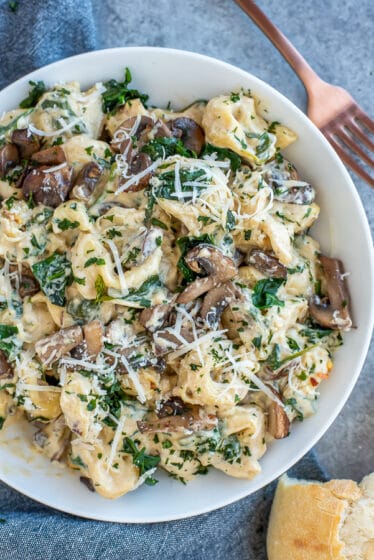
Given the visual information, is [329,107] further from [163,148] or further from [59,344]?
[59,344]

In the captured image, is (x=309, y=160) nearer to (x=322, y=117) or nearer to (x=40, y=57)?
(x=322, y=117)

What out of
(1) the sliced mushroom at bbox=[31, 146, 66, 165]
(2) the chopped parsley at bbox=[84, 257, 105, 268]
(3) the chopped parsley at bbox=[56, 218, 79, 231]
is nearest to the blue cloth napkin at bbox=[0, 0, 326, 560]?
(1) the sliced mushroom at bbox=[31, 146, 66, 165]

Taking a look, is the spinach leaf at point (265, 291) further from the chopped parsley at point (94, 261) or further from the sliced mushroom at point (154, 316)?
the chopped parsley at point (94, 261)

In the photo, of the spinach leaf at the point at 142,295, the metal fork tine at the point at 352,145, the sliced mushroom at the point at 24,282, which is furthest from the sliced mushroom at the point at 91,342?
the metal fork tine at the point at 352,145

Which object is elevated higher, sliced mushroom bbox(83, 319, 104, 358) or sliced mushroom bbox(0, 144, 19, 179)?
sliced mushroom bbox(0, 144, 19, 179)

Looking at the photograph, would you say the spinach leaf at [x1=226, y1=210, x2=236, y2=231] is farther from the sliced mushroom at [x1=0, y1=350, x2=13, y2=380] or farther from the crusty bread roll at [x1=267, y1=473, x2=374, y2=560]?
the crusty bread roll at [x1=267, y1=473, x2=374, y2=560]

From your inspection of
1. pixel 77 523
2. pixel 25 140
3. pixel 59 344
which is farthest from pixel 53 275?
pixel 77 523
